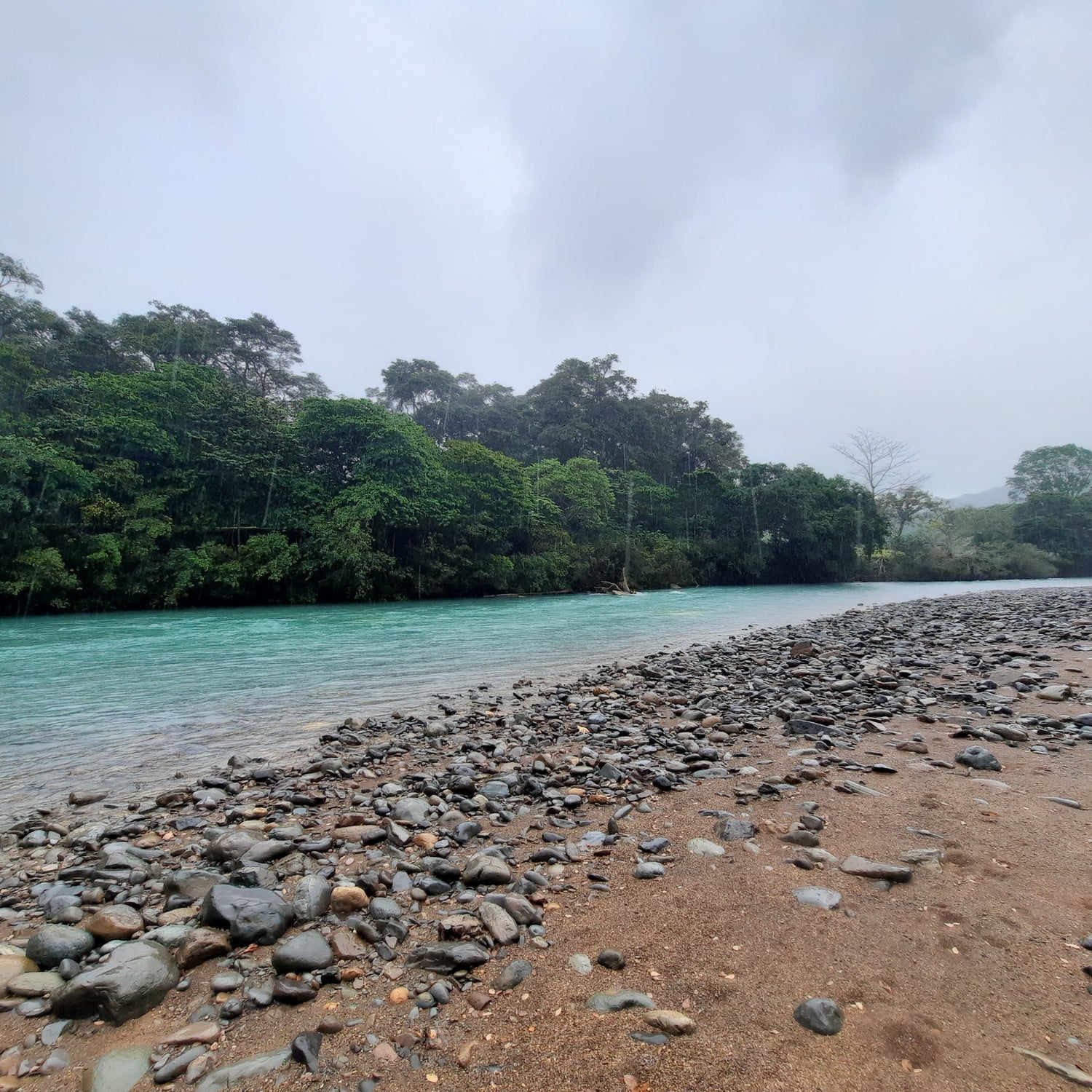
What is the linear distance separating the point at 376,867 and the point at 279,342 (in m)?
51.8

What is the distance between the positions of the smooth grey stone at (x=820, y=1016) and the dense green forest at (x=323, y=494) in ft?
88.6

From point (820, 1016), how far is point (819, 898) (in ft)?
2.75

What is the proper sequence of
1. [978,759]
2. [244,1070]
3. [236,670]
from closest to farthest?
[244,1070], [978,759], [236,670]

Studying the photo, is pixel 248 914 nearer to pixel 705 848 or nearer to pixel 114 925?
pixel 114 925

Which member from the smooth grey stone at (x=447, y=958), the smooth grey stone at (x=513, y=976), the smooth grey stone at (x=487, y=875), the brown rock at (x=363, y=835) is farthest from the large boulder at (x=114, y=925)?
the smooth grey stone at (x=513, y=976)

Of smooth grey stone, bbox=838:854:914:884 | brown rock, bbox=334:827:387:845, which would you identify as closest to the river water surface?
brown rock, bbox=334:827:387:845

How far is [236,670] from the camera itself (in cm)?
999

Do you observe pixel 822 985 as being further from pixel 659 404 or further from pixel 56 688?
pixel 659 404

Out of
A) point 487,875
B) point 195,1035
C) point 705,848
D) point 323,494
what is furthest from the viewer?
point 323,494

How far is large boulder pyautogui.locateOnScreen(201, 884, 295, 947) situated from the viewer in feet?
7.75

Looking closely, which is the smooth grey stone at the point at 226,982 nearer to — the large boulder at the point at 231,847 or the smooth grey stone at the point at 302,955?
the smooth grey stone at the point at 302,955

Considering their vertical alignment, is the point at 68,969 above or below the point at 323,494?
below

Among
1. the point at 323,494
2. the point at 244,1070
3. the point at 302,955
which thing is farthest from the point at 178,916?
the point at 323,494

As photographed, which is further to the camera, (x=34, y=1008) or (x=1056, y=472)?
(x=1056, y=472)
